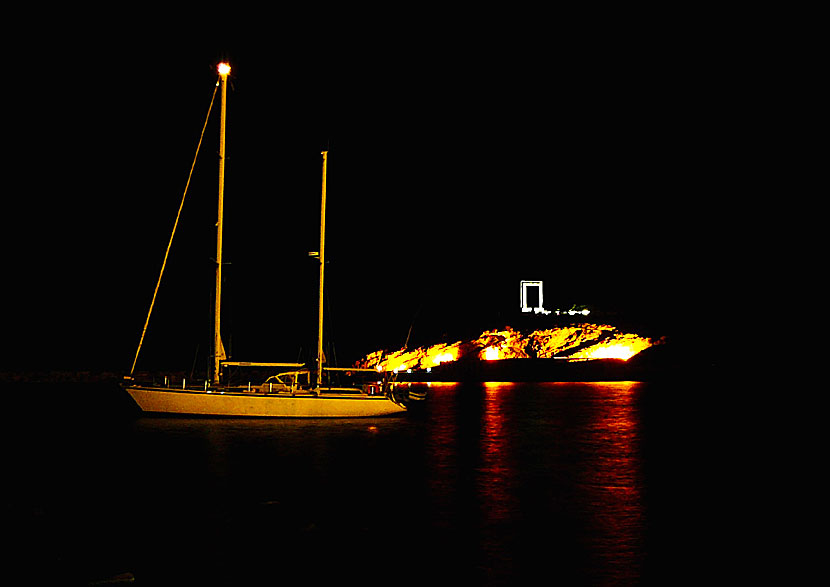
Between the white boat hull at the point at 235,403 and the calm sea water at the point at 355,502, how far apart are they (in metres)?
0.89

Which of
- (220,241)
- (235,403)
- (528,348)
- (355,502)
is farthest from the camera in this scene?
(528,348)

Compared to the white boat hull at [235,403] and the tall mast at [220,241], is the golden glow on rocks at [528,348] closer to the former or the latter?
the white boat hull at [235,403]

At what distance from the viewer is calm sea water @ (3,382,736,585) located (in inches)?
669

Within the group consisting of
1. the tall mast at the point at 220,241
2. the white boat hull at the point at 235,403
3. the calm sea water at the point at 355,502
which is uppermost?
the tall mast at the point at 220,241

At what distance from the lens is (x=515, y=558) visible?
59.7 ft

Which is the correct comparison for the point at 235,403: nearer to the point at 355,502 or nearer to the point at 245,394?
the point at 245,394

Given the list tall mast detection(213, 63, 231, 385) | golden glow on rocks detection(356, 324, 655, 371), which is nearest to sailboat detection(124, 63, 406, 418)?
tall mast detection(213, 63, 231, 385)

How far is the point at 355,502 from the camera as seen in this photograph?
24859 mm

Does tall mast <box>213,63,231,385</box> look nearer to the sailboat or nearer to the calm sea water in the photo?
the sailboat

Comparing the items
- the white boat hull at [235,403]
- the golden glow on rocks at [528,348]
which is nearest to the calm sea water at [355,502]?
the white boat hull at [235,403]

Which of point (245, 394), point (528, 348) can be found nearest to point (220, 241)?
point (245, 394)

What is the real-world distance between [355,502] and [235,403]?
21.9m

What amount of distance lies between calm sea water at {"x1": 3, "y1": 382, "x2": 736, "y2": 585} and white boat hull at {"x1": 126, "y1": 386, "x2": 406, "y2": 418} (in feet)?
2.94

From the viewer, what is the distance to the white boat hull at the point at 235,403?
4459 cm
